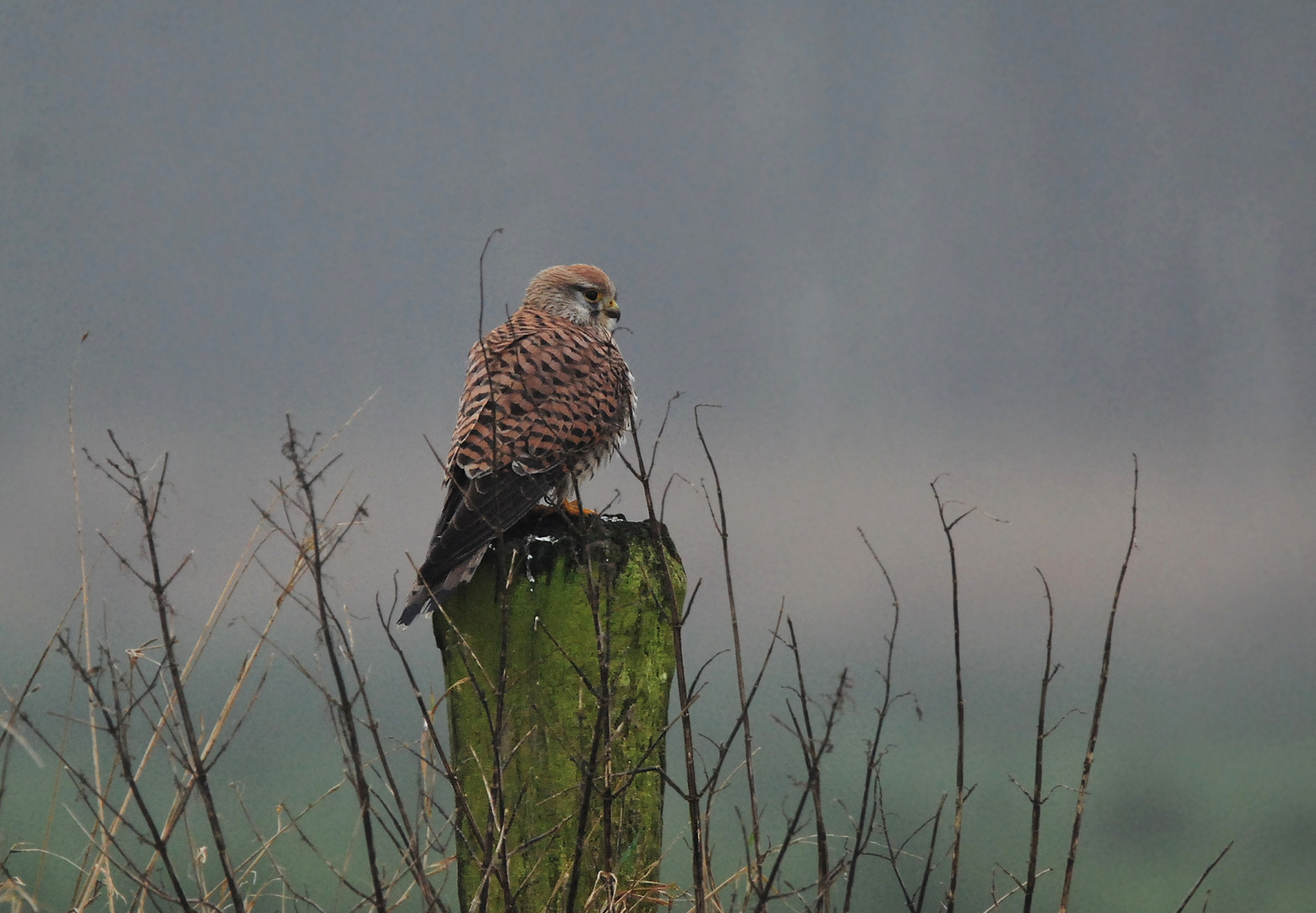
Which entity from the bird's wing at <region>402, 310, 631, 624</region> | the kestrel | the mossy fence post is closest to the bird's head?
the kestrel

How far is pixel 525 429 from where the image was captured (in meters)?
3.15

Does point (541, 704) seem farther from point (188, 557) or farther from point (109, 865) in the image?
point (109, 865)

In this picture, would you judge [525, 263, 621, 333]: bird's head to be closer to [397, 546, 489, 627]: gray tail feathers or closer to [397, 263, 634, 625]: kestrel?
[397, 263, 634, 625]: kestrel

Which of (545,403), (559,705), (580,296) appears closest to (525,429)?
(545,403)

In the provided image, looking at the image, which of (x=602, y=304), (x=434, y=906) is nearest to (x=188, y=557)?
(x=434, y=906)

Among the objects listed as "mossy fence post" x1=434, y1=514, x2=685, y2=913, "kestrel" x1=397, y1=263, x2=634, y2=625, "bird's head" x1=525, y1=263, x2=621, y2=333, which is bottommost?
"mossy fence post" x1=434, y1=514, x2=685, y2=913

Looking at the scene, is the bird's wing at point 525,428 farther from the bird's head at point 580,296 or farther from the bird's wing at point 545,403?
the bird's head at point 580,296

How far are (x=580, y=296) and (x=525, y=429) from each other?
122 cm

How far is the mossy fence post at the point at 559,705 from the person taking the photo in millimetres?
2619

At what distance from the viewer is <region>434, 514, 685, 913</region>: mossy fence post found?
8.59 feet

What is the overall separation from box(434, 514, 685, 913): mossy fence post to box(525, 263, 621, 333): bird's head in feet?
5.34

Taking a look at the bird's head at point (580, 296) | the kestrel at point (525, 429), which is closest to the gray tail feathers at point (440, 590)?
the kestrel at point (525, 429)

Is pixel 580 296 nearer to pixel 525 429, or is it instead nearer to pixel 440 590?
pixel 525 429

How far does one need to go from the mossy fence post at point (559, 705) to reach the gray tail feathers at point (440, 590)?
→ 2.7 inches
